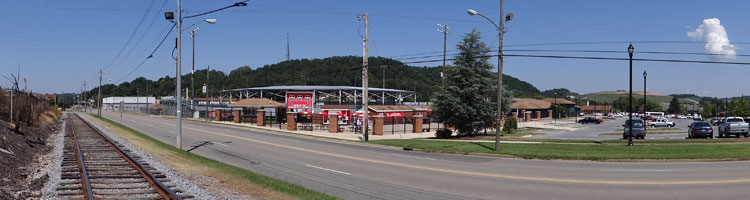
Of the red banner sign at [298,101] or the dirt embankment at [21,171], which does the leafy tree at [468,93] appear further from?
the dirt embankment at [21,171]

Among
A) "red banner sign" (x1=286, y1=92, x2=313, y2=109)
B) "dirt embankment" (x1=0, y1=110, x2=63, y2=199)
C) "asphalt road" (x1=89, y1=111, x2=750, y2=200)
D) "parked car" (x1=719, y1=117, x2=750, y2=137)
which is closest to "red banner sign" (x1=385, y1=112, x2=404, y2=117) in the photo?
"red banner sign" (x1=286, y1=92, x2=313, y2=109)

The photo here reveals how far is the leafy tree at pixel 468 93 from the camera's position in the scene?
1492 inches

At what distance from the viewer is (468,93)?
3791 centimetres

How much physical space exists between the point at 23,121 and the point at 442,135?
105 feet

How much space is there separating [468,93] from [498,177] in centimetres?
2332

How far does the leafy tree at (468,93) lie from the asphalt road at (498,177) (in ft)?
53.9

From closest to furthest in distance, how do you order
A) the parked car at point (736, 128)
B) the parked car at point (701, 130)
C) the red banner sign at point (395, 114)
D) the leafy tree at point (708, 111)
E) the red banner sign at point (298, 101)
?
the parked car at point (736, 128), the parked car at point (701, 130), the red banner sign at point (298, 101), the red banner sign at point (395, 114), the leafy tree at point (708, 111)

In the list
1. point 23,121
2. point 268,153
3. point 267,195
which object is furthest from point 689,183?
point 23,121

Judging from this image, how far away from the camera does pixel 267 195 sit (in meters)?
11.2

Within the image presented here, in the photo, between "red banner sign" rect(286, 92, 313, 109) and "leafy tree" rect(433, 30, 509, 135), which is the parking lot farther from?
"red banner sign" rect(286, 92, 313, 109)

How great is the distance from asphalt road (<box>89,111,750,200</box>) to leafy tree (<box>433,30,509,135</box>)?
16.4m

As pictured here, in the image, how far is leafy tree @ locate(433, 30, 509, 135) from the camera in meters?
37.9

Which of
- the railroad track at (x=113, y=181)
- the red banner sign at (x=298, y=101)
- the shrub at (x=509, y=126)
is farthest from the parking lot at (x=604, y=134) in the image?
the railroad track at (x=113, y=181)

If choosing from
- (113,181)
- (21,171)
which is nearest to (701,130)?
(113,181)
